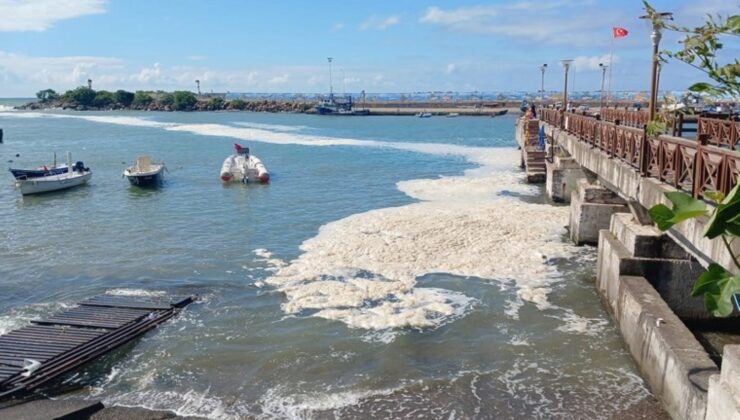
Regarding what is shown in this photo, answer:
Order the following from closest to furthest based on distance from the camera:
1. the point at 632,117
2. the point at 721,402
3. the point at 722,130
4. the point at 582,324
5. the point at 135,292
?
the point at 721,402
the point at 582,324
the point at 135,292
the point at 722,130
the point at 632,117

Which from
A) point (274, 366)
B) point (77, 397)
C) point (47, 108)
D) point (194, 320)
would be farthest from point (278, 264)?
point (47, 108)

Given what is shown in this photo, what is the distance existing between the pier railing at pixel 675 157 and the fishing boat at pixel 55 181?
28.3m

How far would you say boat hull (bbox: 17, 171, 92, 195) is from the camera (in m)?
32.4

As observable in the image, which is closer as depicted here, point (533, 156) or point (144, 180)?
point (533, 156)

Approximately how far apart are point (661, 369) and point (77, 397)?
9.65 m

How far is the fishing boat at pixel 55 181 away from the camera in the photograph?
32.4 meters

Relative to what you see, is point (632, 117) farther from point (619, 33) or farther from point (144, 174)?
point (144, 174)

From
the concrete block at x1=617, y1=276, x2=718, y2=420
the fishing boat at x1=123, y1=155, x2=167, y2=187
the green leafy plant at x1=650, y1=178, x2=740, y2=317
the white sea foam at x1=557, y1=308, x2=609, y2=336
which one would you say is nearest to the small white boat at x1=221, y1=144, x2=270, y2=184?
the fishing boat at x1=123, y1=155, x2=167, y2=187

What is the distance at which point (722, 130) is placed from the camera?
1891cm

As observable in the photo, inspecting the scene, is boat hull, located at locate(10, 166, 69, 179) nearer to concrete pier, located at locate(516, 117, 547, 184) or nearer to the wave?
the wave

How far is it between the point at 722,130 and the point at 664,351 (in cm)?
1225

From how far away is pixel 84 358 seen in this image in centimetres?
1152

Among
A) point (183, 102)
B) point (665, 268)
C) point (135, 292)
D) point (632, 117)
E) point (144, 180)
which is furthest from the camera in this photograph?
point (183, 102)

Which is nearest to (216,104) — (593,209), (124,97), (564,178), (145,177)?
(124,97)
